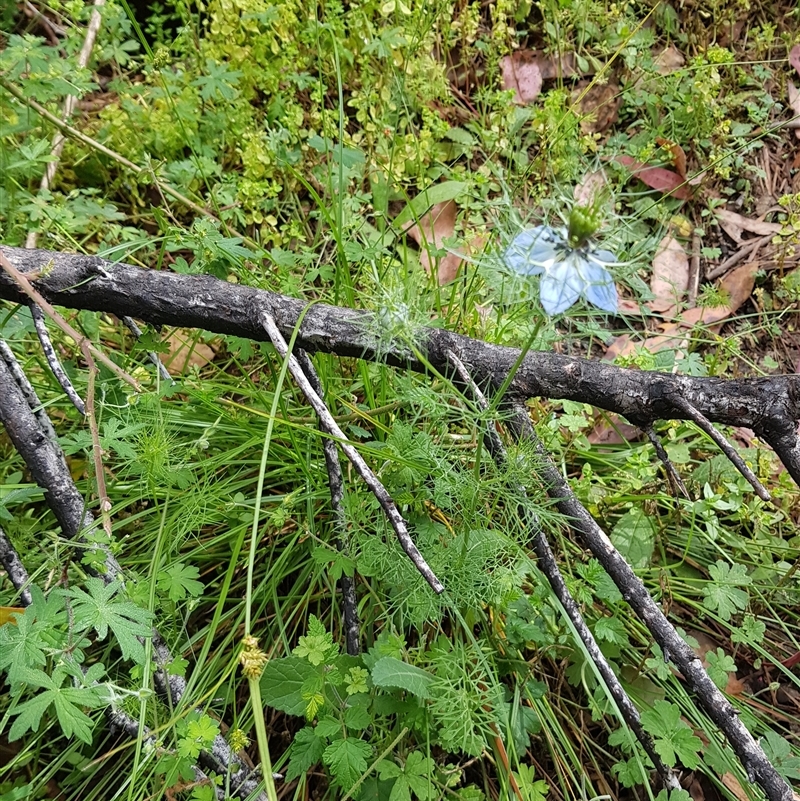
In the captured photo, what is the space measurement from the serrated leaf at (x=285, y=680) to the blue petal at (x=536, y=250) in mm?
933

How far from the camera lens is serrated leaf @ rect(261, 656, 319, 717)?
134 centimetres

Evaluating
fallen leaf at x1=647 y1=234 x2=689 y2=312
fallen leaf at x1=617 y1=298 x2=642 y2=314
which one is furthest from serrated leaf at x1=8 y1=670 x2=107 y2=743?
fallen leaf at x1=647 y1=234 x2=689 y2=312

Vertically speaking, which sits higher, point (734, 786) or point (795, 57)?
point (795, 57)

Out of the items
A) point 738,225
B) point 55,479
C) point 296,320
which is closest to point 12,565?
point 55,479

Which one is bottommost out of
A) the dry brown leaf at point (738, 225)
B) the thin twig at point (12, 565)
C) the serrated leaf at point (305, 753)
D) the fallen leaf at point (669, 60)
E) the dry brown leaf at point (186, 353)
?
the serrated leaf at point (305, 753)

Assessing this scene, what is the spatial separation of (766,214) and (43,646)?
287 cm

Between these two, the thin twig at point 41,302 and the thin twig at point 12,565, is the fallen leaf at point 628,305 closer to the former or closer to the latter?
the thin twig at point 41,302

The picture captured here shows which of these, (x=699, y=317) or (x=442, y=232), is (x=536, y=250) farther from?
(x=699, y=317)

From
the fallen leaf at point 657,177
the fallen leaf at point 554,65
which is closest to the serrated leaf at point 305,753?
the fallen leaf at point 657,177

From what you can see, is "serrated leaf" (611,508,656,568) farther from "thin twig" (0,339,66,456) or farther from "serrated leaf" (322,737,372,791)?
"thin twig" (0,339,66,456)

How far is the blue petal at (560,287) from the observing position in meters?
0.97

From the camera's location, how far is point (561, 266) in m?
1.02

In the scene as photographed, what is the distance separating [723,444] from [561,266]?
48 cm

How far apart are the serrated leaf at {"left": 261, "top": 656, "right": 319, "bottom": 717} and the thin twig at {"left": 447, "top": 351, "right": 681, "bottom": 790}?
1.81 feet
